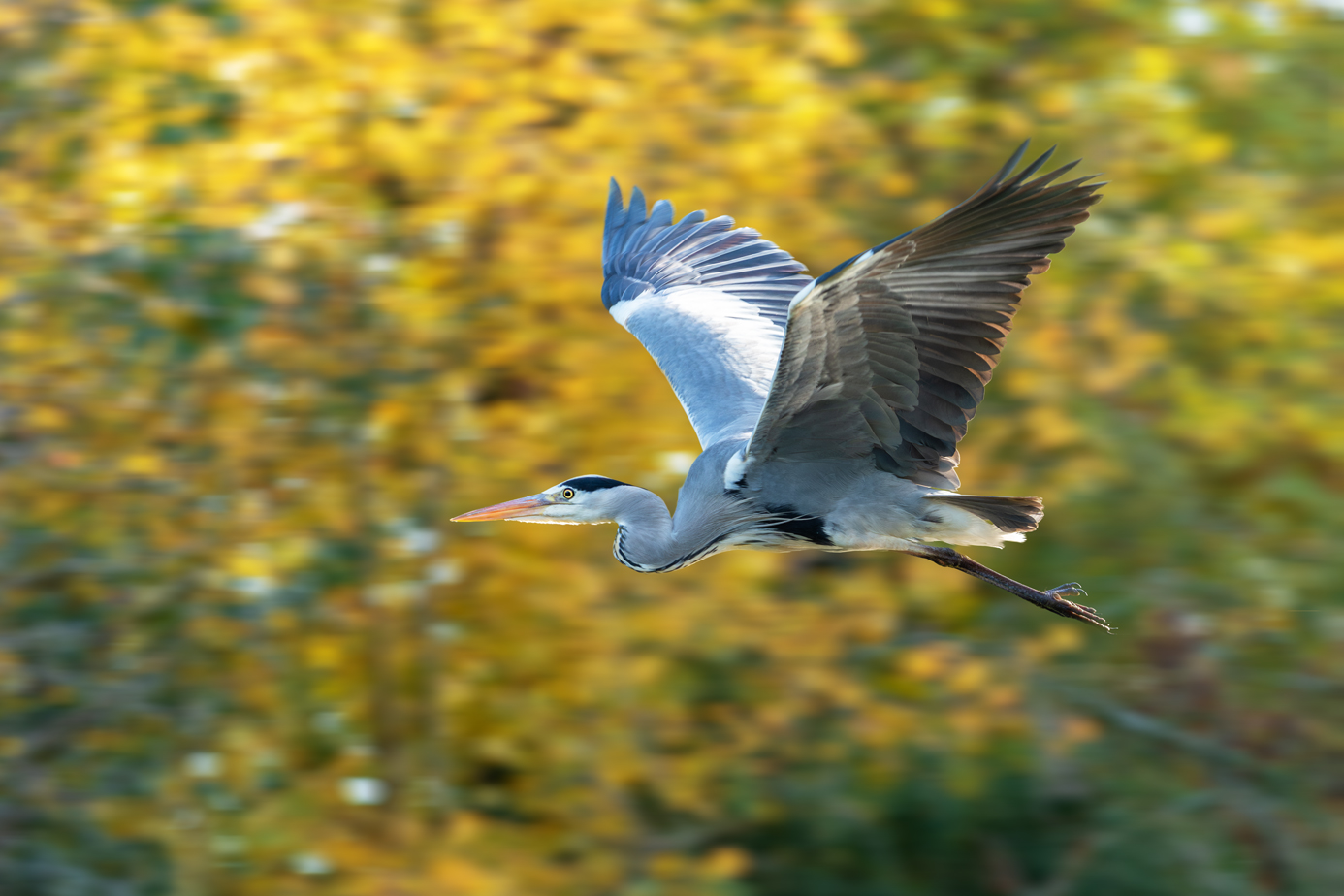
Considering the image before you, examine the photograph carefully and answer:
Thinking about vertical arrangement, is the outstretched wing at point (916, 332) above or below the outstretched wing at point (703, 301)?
above

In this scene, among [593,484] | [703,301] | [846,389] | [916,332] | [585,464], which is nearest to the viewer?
[916,332]

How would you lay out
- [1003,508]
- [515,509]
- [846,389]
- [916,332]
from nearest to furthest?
[916,332] → [846,389] → [1003,508] → [515,509]

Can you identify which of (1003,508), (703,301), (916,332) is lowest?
(1003,508)

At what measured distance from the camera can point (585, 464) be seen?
6.23 m

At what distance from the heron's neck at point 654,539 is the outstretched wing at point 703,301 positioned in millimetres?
295

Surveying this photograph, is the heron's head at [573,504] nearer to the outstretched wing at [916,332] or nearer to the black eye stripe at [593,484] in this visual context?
the black eye stripe at [593,484]

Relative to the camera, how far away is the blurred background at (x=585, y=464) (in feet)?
20.1

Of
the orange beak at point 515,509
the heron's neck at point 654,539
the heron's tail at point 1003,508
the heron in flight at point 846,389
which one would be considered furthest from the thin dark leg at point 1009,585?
the orange beak at point 515,509

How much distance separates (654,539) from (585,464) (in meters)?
1.80

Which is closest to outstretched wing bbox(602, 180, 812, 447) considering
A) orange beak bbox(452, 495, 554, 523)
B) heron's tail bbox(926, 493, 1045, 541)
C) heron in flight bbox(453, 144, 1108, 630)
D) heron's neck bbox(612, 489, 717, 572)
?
heron in flight bbox(453, 144, 1108, 630)

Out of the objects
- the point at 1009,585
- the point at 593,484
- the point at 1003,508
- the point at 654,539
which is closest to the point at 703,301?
the point at 593,484

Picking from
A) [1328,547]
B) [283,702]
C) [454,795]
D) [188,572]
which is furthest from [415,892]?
[1328,547]

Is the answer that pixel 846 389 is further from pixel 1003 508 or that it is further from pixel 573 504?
pixel 573 504

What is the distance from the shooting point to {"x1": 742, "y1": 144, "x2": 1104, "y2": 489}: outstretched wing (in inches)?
136
